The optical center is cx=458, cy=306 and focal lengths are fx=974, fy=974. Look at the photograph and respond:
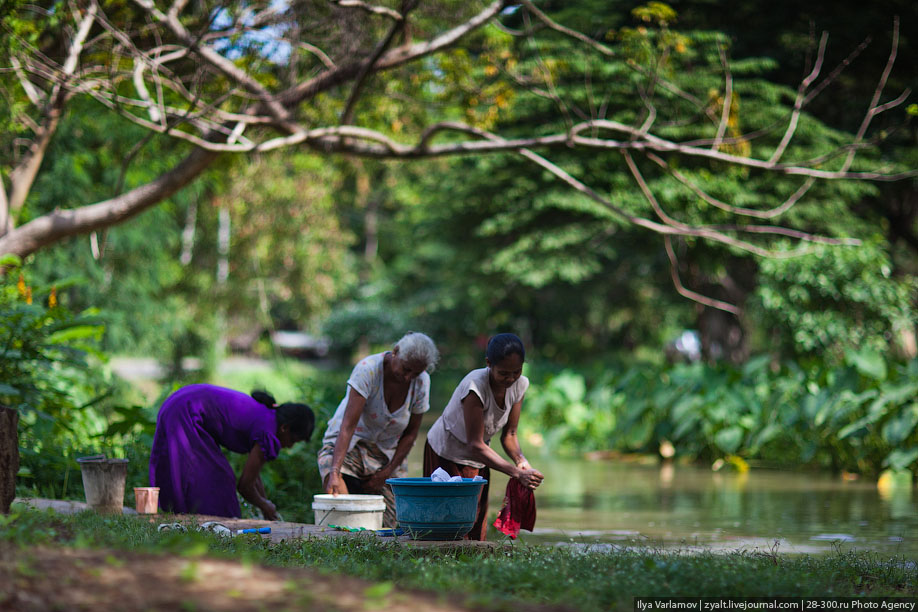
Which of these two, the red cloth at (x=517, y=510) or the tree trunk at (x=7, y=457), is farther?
the red cloth at (x=517, y=510)

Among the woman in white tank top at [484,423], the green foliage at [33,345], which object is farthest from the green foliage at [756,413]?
the green foliage at [33,345]

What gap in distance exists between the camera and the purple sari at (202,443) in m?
6.72

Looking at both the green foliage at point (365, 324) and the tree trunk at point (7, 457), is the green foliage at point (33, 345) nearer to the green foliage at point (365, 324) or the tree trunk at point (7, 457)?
the tree trunk at point (7, 457)

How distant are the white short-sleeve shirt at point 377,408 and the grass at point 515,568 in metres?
1.28

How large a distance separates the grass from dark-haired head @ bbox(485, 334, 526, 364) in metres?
1.11

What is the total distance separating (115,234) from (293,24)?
8.40 m

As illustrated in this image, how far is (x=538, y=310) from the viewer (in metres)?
29.6

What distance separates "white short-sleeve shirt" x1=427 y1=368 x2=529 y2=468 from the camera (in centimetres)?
603

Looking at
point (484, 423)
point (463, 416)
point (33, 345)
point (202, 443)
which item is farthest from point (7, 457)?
point (33, 345)

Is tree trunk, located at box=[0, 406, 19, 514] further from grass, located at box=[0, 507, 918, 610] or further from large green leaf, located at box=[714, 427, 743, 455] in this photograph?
large green leaf, located at box=[714, 427, 743, 455]

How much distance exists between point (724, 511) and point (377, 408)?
4.68m

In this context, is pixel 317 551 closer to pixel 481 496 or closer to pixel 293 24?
pixel 481 496

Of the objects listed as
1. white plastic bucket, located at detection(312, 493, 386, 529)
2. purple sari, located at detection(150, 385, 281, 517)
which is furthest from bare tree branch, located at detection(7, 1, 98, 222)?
white plastic bucket, located at detection(312, 493, 386, 529)

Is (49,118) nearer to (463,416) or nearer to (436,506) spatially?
(463,416)
